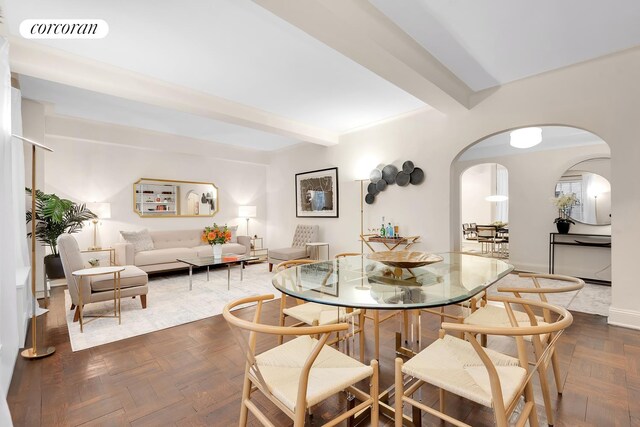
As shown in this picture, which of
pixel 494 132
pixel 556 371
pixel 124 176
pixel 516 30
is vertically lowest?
pixel 556 371

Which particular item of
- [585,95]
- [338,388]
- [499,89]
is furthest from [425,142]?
[338,388]

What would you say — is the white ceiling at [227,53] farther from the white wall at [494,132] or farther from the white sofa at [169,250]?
the white sofa at [169,250]

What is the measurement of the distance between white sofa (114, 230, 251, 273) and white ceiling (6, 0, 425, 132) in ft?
9.67

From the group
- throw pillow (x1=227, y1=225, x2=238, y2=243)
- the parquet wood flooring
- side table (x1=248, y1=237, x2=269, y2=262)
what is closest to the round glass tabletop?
the parquet wood flooring

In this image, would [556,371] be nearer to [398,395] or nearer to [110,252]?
[398,395]

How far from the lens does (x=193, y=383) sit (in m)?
2.05

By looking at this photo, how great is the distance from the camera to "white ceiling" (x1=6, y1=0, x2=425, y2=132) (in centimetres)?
237

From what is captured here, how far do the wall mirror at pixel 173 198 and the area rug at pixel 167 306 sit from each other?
1.43 m

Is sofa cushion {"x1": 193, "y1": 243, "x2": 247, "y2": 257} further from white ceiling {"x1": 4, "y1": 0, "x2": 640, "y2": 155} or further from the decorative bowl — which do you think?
the decorative bowl

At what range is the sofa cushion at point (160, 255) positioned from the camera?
5004mm

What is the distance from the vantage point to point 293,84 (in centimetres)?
371

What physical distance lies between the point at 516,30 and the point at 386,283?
253 cm

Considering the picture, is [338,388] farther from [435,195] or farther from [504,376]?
[435,195]

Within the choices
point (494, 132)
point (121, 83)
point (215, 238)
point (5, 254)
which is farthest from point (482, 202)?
point (5, 254)
